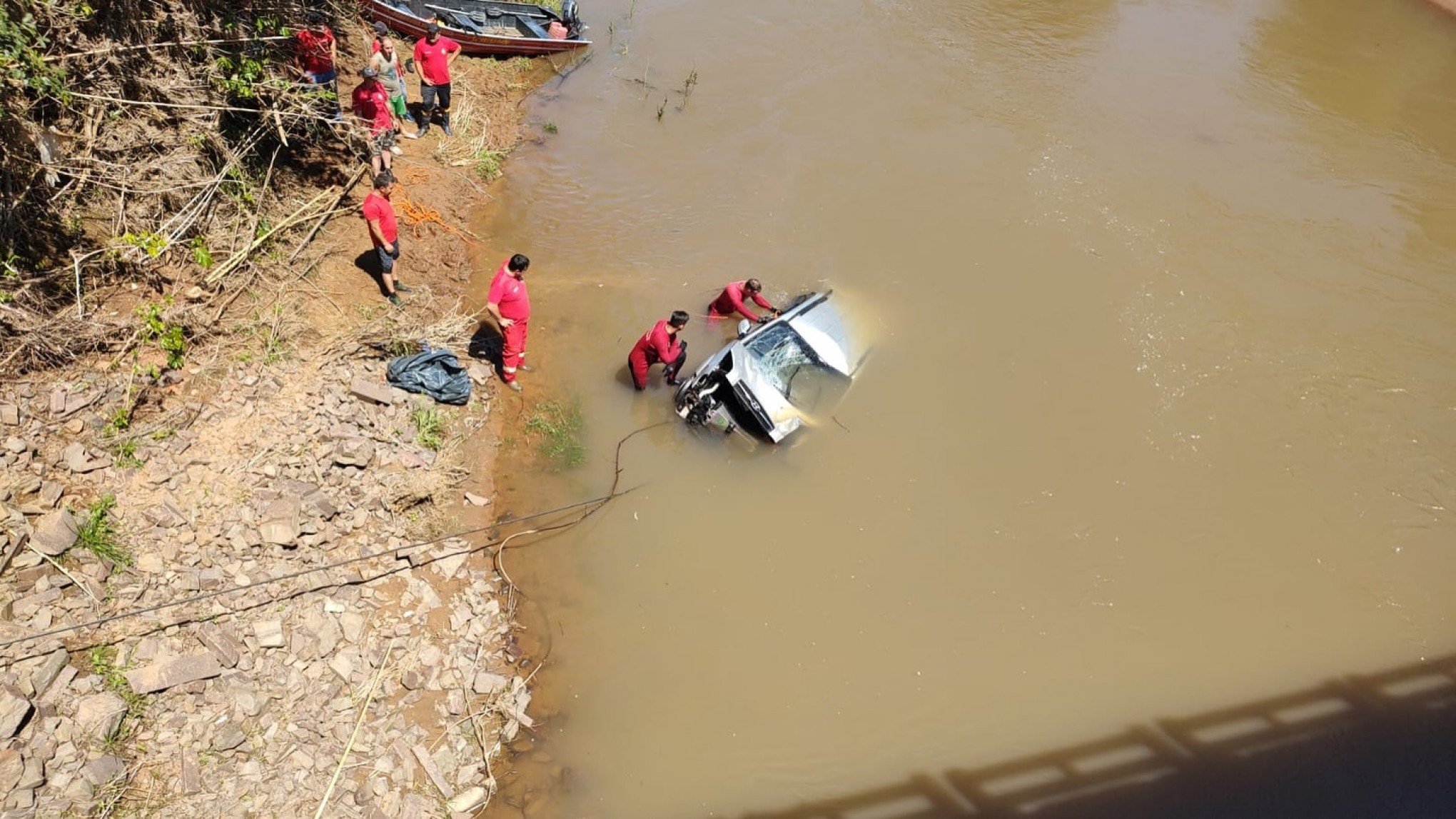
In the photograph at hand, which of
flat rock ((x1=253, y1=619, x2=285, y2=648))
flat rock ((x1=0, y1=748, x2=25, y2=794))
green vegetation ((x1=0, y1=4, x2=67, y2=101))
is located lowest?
flat rock ((x1=253, y1=619, x2=285, y2=648))

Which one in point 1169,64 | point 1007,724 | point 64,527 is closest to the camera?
point 64,527

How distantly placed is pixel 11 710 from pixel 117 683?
58 cm

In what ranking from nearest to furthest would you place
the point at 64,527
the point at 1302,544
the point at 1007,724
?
the point at 64,527 → the point at 1007,724 → the point at 1302,544

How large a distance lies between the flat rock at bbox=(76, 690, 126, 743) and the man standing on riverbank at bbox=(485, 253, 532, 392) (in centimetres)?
445

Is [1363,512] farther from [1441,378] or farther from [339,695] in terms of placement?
[339,695]

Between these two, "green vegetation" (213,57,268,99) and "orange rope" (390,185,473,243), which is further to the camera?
"orange rope" (390,185,473,243)

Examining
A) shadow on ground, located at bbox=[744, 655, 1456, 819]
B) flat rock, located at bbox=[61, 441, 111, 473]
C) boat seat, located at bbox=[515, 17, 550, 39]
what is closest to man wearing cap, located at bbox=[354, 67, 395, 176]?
flat rock, located at bbox=[61, 441, 111, 473]

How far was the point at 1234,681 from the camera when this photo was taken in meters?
7.74

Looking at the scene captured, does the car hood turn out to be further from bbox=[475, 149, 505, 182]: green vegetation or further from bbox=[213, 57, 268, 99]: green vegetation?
bbox=[213, 57, 268, 99]: green vegetation

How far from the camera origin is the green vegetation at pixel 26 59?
6.36 meters

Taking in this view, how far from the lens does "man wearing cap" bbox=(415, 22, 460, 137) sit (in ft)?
36.7

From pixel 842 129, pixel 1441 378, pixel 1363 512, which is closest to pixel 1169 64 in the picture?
pixel 842 129

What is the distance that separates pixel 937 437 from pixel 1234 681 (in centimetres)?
377

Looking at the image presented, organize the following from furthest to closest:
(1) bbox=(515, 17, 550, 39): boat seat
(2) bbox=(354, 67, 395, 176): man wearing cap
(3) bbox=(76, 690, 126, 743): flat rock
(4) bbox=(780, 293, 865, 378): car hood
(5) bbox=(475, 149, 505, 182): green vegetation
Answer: (1) bbox=(515, 17, 550, 39): boat seat < (5) bbox=(475, 149, 505, 182): green vegetation < (2) bbox=(354, 67, 395, 176): man wearing cap < (4) bbox=(780, 293, 865, 378): car hood < (3) bbox=(76, 690, 126, 743): flat rock
